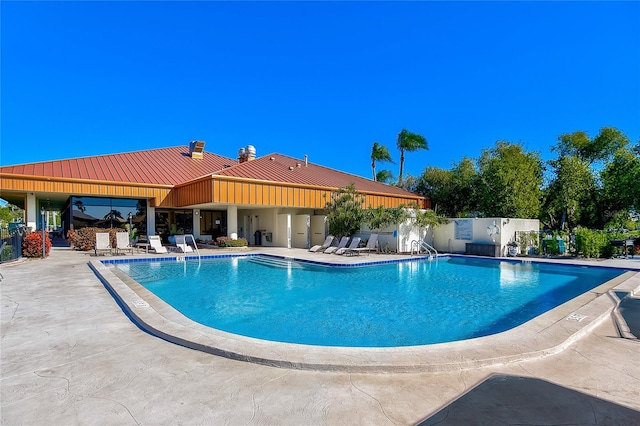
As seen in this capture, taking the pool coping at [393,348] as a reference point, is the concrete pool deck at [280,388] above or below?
below

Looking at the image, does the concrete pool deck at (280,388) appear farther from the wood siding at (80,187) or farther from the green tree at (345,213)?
the wood siding at (80,187)

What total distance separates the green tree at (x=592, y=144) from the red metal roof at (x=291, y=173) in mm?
15751

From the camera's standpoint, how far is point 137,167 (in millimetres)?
22328

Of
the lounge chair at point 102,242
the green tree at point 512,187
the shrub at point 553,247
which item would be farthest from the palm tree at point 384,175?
the lounge chair at point 102,242

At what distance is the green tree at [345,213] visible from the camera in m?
19.5

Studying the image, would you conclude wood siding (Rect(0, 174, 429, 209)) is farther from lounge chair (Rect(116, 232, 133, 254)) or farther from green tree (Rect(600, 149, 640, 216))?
green tree (Rect(600, 149, 640, 216))

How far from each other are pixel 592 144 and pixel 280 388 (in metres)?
36.4

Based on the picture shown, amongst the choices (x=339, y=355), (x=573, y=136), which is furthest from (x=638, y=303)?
(x=573, y=136)

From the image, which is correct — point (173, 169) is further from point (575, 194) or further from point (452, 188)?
point (575, 194)

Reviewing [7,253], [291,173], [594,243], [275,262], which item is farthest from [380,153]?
[7,253]

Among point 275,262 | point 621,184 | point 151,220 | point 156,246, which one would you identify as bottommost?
point 275,262

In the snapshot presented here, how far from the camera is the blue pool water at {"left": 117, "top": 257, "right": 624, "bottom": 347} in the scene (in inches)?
237

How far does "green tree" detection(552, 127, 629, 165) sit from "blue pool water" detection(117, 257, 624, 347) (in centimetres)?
2137

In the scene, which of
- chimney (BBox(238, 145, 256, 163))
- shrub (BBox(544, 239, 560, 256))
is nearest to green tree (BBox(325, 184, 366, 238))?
chimney (BBox(238, 145, 256, 163))
